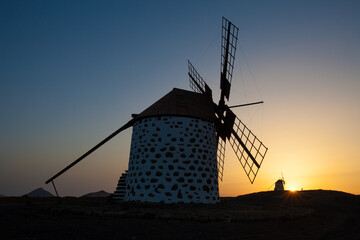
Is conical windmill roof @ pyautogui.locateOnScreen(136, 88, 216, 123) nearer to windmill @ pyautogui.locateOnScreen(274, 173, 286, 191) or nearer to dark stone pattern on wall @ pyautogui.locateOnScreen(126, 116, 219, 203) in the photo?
dark stone pattern on wall @ pyautogui.locateOnScreen(126, 116, 219, 203)

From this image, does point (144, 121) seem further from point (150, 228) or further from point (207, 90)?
point (150, 228)

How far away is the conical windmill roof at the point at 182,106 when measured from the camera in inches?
512

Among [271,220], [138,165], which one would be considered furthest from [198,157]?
[271,220]

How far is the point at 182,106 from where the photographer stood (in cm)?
1362

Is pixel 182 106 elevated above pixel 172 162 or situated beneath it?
elevated above

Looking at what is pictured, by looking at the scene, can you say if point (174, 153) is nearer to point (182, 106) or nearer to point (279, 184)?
point (182, 106)

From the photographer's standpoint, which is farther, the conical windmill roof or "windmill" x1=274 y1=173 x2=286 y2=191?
"windmill" x1=274 y1=173 x2=286 y2=191

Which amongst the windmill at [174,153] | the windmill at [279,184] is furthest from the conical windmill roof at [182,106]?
the windmill at [279,184]

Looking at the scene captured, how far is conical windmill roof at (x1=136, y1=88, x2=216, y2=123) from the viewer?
13.0 meters

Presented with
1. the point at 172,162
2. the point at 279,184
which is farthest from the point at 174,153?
the point at 279,184

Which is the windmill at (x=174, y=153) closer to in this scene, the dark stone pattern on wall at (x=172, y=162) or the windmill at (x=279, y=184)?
the dark stone pattern on wall at (x=172, y=162)

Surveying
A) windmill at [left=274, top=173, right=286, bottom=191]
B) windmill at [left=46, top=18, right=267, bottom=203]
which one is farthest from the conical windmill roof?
windmill at [left=274, top=173, right=286, bottom=191]

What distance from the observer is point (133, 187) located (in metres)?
12.4

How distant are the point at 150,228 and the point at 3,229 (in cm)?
344
